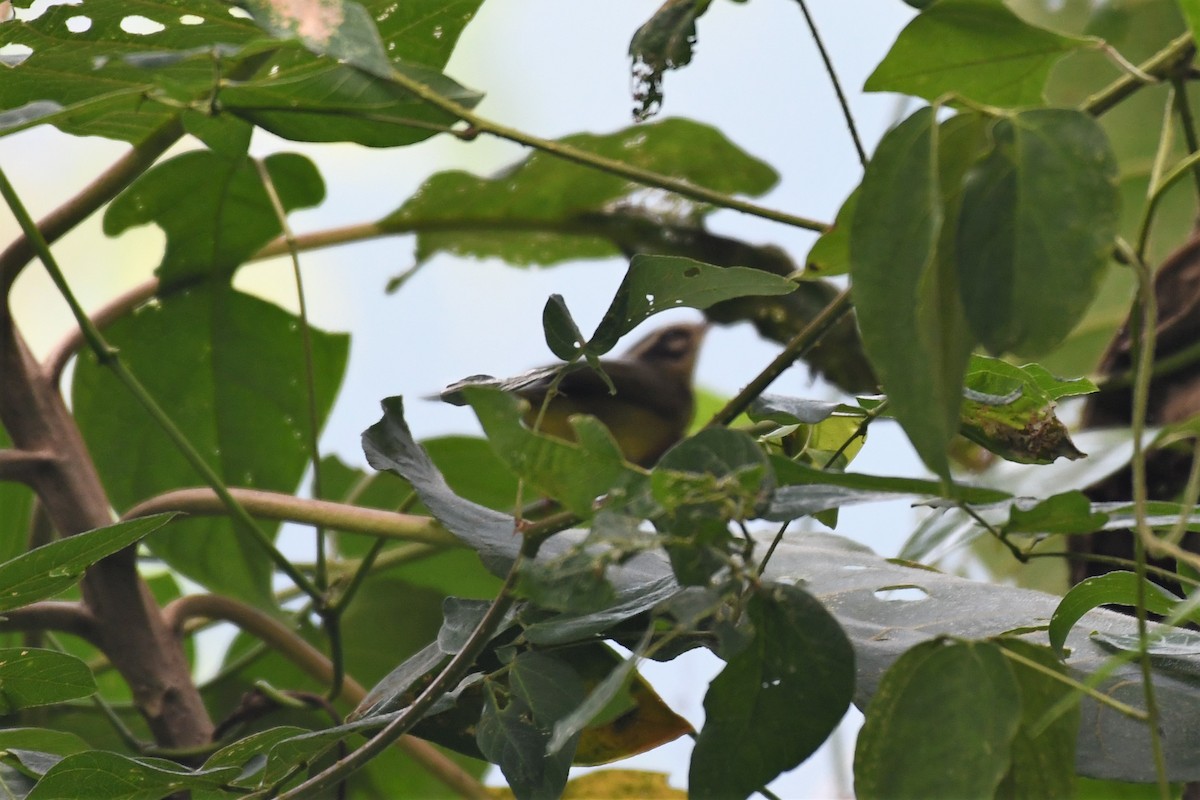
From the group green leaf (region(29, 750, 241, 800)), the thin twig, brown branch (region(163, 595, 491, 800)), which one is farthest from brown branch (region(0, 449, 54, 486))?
the thin twig

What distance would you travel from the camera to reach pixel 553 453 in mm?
292

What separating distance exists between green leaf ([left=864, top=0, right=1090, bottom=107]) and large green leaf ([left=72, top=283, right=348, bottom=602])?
0.68 m

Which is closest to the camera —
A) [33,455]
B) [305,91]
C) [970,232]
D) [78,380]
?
[970,232]

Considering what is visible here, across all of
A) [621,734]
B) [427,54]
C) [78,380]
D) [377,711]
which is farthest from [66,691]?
[78,380]

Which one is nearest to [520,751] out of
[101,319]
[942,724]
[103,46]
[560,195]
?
[942,724]

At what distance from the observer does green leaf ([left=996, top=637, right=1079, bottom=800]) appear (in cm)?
33

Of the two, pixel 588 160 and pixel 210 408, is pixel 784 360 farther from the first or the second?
pixel 210 408

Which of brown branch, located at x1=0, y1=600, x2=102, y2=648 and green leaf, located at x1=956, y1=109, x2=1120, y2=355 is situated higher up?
green leaf, located at x1=956, y1=109, x2=1120, y2=355

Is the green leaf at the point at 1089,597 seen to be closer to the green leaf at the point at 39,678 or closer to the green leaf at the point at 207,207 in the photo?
the green leaf at the point at 39,678

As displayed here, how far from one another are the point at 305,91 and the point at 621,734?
0.34 metres

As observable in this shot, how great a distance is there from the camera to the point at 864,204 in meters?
0.29

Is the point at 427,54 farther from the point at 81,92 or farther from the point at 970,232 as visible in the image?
the point at 970,232

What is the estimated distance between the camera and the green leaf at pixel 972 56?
0.36 metres

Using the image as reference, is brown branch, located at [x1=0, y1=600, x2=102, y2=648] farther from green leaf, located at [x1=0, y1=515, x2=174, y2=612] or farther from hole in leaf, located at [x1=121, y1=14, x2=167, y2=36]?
hole in leaf, located at [x1=121, y1=14, x2=167, y2=36]
